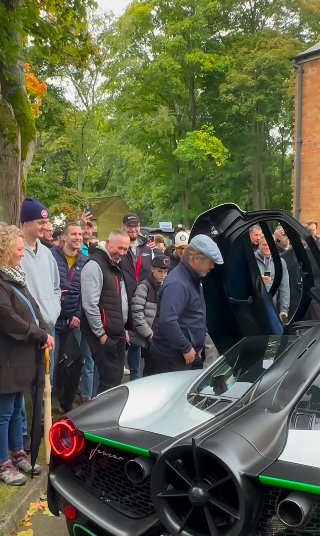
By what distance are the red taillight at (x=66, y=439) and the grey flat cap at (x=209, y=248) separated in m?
Answer: 1.61

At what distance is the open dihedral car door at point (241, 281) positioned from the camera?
378 centimetres

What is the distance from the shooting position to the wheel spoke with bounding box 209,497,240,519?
198cm

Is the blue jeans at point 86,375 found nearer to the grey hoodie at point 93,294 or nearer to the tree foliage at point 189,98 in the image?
the grey hoodie at point 93,294

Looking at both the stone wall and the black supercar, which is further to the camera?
the stone wall

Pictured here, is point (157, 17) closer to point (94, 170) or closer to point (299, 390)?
point (94, 170)

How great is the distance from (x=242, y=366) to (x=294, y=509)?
3.82 ft

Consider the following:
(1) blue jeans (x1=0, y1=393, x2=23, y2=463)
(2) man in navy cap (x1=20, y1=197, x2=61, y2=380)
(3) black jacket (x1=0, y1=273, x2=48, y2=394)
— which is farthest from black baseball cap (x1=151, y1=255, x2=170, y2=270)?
(1) blue jeans (x1=0, y1=393, x2=23, y2=463)

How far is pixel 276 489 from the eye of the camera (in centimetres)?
199

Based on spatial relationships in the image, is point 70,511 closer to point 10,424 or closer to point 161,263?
point 10,424

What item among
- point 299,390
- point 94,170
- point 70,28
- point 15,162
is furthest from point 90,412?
point 94,170

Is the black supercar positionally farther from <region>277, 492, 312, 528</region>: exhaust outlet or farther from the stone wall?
the stone wall

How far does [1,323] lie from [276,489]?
7.93 feet

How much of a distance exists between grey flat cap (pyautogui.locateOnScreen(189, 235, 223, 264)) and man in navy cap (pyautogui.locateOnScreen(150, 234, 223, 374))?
7 centimetres

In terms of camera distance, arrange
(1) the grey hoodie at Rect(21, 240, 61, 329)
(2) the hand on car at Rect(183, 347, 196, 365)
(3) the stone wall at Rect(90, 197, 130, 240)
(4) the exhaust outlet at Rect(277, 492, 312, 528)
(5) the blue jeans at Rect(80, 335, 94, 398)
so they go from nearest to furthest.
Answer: (4) the exhaust outlet at Rect(277, 492, 312, 528), (2) the hand on car at Rect(183, 347, 196, 365), (1) the grey hoodie at Rect(21, 240, 61, 329), (5) the blue jeans at Rect(80, 335, 94, 398), (3) the stone wall at Rect(90, 197, 130, 240)
